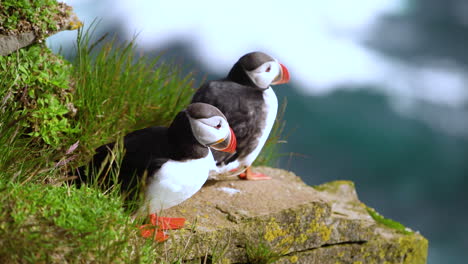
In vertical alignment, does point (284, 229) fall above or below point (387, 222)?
above

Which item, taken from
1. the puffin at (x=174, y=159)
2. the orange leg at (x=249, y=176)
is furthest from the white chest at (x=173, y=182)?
the orange leg at (x=249, y=176)

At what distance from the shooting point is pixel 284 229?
5199 millimetres

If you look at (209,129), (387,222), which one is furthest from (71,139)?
(387,222)

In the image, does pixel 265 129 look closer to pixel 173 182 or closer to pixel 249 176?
pixel 249 176

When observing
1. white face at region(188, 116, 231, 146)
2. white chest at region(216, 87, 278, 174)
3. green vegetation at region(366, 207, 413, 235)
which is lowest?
green vegetation at region(366, 207, 413, 235)

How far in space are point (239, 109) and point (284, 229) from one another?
109 centimetres

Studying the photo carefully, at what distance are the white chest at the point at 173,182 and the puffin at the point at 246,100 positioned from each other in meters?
0.80

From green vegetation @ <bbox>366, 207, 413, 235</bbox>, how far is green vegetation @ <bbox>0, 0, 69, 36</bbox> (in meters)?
3.84

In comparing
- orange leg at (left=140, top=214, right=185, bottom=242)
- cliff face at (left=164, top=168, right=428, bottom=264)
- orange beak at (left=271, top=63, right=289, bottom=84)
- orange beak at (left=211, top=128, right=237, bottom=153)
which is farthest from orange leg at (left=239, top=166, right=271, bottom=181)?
orange beak at (left=211, top=128, right=237, bottom=153)

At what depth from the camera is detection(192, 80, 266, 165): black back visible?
199 inches

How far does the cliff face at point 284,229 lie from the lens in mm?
4836

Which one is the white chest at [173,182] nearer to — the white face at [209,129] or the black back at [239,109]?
the white face at [209,129]

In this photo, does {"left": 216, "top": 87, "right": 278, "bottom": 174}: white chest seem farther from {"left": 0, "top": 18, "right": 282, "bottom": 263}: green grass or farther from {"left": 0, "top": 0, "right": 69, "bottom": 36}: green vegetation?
{"left": 0, "top": 0, "right": 69, "bottom": 36}: green vegetation

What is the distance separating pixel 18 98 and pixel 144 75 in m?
1.60
